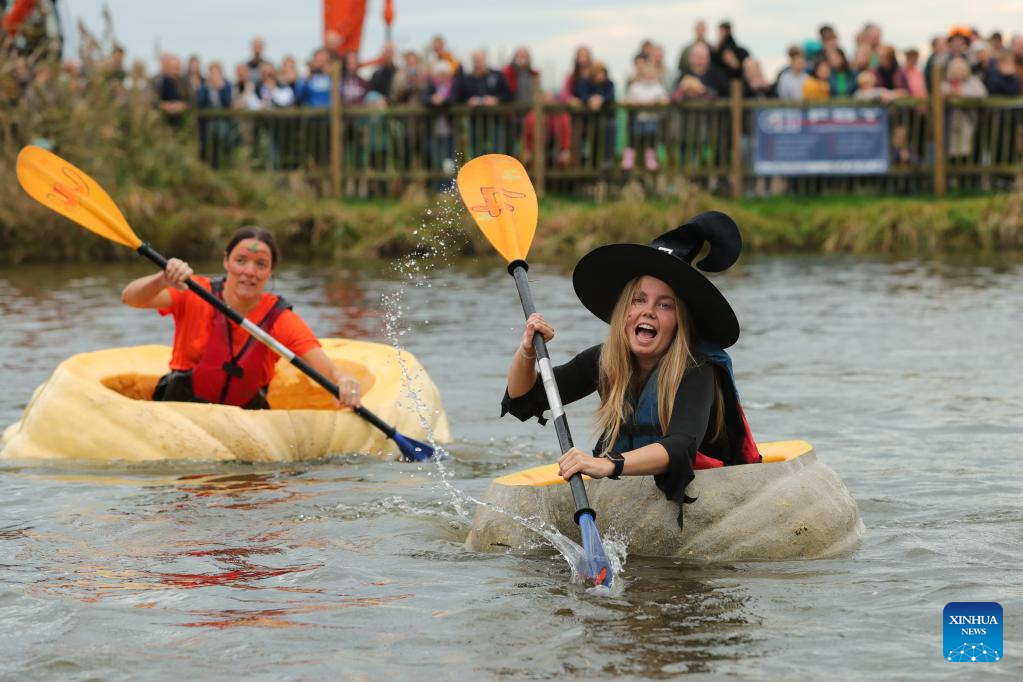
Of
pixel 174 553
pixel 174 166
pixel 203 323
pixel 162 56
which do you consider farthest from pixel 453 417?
pixel 162 56

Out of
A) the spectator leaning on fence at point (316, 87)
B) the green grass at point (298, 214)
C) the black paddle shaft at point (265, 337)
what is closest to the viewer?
the black paddle shaft at point (265, 337)

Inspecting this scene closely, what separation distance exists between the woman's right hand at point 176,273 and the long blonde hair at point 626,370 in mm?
2572

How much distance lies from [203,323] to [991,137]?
1282cm

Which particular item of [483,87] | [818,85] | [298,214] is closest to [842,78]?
[818,85]

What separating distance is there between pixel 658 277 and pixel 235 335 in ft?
10.1

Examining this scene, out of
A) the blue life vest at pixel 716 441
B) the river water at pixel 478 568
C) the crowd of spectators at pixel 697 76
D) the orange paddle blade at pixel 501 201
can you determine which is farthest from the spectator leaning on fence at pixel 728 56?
the blue life vest at pixel 716 441

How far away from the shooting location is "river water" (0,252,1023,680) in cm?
493

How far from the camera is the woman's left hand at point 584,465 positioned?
18.0 ft

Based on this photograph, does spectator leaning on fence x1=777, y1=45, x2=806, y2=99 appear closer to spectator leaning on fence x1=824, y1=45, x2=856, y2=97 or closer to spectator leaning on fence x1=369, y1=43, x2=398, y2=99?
spectator leaning on fence x1=824, y1=45, x2=856, y2=97

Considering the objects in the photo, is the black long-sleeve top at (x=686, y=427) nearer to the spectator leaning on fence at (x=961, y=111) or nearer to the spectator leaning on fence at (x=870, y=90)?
the spectator leaning on fence at (x=870, y=90)

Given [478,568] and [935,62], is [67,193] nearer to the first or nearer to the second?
[478,568]

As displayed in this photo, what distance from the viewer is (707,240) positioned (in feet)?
19.1

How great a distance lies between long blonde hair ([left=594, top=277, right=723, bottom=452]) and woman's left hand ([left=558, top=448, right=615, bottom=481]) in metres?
0.36

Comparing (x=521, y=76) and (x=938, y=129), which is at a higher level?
(x=521, y=76)
